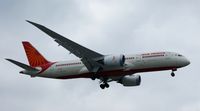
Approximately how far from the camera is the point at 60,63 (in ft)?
264

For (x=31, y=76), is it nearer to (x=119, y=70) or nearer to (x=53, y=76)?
(x=53, y=76)

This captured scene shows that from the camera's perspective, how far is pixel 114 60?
2936 inches

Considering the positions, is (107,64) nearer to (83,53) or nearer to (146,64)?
(83,53)

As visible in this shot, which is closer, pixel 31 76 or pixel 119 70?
pixel 119 70

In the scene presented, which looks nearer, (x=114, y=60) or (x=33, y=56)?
(x=114, y=60)

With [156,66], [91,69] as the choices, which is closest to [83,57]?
[91,69]

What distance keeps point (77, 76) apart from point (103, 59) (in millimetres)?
4770

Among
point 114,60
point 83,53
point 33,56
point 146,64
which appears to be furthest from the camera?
point 33,56

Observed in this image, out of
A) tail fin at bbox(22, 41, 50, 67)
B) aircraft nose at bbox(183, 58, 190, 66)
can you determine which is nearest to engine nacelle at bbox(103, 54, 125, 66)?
aircraft nose at bbox(183, 58, 190, 66)

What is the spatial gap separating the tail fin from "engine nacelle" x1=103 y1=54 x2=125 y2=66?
11.1 m

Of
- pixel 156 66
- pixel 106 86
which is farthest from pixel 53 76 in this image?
pixel 156 66

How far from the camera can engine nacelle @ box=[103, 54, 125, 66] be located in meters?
74.4

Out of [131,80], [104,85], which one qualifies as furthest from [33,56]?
[131,80]

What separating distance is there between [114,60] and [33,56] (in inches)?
565
